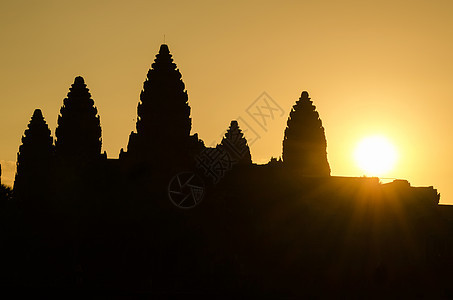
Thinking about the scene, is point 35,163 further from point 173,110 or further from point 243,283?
point 243,283

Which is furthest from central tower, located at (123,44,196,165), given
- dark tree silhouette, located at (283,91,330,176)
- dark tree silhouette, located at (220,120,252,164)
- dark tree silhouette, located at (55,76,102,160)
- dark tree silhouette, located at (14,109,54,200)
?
dark tree silhouette, located at (283,91,330,176)

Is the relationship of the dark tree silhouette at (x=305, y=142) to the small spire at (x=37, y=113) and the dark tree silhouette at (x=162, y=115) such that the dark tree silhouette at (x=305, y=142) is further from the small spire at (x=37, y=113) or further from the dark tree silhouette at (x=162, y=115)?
the small spire at (x=37, y=113)

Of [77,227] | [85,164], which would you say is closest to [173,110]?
[85,164]

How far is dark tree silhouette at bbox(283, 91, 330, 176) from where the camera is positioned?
73.8 m

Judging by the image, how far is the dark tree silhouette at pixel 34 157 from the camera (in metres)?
61.7

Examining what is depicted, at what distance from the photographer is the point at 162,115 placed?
61.1 meters

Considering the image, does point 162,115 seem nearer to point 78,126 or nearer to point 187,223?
point 78,126

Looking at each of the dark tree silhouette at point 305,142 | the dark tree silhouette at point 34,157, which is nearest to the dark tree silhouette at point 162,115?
the dark tree silhouette at point 34,157

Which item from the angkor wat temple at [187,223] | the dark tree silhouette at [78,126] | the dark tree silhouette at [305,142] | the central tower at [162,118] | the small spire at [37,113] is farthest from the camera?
the dark tree silhouette at [305,142]

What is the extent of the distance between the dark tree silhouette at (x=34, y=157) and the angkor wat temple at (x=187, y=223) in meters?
0.20

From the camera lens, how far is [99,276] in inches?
1978

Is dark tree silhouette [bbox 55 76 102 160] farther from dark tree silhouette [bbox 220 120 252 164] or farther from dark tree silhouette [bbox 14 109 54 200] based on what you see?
dark tree silhouette [bbox 220 120 252 164]

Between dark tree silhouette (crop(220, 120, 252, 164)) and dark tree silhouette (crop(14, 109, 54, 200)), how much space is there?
14.4m

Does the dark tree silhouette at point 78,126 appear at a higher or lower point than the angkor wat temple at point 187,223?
higher
